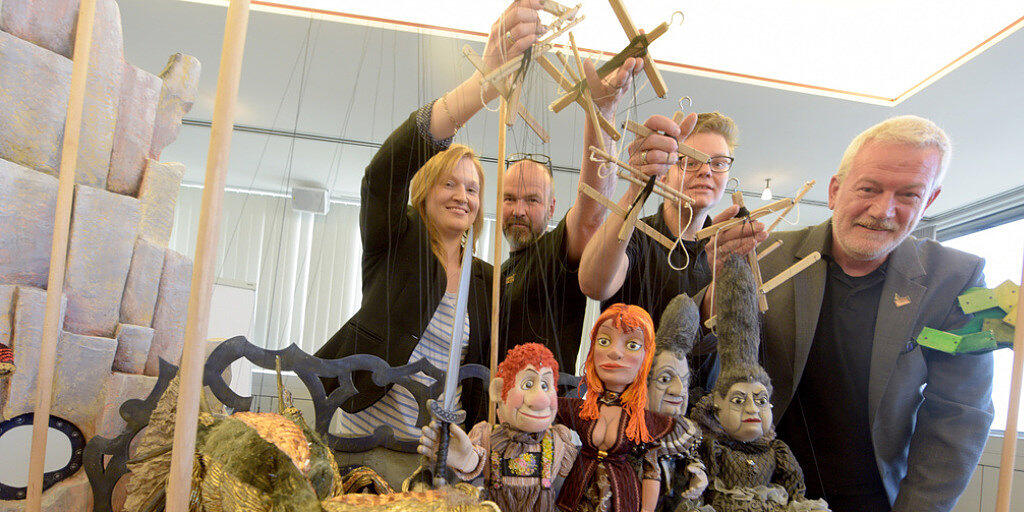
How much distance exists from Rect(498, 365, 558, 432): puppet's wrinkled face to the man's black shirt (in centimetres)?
18

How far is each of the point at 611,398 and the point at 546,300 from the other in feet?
0.68

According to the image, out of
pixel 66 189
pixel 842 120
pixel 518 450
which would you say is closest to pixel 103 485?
pixel 66 189

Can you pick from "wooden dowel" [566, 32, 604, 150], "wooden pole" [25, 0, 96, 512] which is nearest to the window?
"wooden dowel" [566, 32, 604, 150]

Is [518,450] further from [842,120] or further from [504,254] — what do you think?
[842,120]

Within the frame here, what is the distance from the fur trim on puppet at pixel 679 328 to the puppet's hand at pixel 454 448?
38cm

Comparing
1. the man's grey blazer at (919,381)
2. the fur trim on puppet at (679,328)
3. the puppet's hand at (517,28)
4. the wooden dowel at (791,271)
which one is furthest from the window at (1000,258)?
the puppet's hand at (517,28)

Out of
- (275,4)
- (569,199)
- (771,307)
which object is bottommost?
(771,307)

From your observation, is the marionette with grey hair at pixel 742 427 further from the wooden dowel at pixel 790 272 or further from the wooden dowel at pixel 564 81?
the wooden dowel at pixel 564 81

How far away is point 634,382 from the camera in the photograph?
0.89 m

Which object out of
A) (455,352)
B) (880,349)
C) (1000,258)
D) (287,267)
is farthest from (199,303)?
(1000,258)

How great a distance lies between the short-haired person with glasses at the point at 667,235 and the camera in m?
0.86

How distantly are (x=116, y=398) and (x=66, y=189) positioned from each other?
34cm

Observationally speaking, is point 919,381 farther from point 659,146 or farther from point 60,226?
point 60,226

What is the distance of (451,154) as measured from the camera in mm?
926
